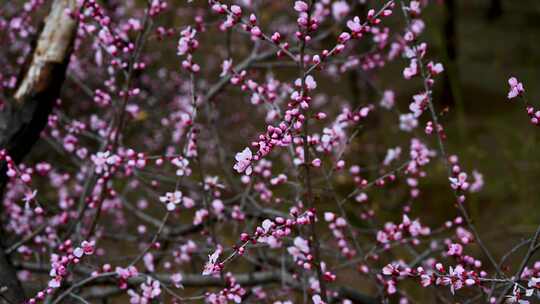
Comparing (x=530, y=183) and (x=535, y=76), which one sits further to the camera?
(x=535, y=76)

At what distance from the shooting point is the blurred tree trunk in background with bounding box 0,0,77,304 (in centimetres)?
281

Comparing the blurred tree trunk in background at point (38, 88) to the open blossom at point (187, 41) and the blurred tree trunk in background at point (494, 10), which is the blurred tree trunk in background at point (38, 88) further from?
the blurred tree trunk in background at point (494, 10)

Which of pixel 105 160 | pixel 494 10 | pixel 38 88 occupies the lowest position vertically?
pixel 105 160

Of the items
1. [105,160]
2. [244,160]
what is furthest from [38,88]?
[244,160]

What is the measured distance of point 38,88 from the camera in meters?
2.89

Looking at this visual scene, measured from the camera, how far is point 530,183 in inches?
249

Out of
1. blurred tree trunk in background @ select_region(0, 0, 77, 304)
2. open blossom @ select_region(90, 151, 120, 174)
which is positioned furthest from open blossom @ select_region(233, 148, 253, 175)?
blurred tree trunk in background @ select_region(0, 0, 77, 304)

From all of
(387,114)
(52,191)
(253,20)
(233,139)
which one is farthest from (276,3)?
(253,20)

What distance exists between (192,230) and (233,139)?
11.0ft

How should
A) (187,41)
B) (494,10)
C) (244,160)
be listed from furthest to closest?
(494,10), (187,41), (244,160)

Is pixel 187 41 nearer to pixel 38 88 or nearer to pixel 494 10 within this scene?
pixel 38 88

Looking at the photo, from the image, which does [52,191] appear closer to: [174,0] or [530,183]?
[174,0]

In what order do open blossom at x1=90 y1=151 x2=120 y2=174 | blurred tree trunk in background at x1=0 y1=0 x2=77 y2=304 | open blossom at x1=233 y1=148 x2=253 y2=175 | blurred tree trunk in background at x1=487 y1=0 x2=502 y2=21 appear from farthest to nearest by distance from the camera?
blurred tree trunk in background at x1=487 y1=0 x2=502 y2=21
blurred tree trunk in background at x1=0 y1=0 x2=77 y2=304
open blossom at x1=90 y1=151 x2=120 y2=174
open blossom at x1=233 y1=148 x2=253 y2=175

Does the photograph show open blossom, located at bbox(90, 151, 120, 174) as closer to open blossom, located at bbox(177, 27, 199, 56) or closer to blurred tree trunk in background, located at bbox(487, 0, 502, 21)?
open blossom, located at bbox(177, 27, 199, 56)
